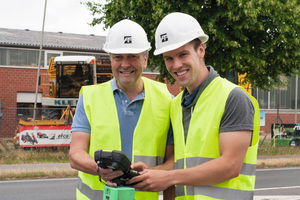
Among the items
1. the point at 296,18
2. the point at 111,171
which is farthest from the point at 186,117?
the point at 296,18

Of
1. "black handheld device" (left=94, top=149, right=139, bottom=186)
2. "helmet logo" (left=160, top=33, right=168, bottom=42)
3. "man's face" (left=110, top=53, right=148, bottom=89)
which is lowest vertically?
"black handheld device" (left=94, top=149, right=139, bottom=186)

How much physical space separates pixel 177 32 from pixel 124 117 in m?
0.74

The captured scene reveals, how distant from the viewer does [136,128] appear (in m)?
2.81

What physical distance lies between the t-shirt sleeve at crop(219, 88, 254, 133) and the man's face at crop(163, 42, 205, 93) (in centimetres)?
31

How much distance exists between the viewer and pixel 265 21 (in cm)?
1587

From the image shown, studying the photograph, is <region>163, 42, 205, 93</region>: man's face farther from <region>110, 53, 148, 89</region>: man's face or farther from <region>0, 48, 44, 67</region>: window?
<region>0, 48, 44, 67</region>: window

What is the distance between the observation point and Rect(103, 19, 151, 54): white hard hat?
2766mm

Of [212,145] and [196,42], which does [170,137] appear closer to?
[212,145]

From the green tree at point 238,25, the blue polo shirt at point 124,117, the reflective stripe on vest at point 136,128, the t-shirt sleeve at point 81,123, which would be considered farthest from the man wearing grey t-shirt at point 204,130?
the green tree at point 238,25

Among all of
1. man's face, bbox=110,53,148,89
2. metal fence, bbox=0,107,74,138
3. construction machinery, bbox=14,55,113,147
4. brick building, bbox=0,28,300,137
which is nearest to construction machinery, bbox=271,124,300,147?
construction machinery, bbox=14,55,113,147

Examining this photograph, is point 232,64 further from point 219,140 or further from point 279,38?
point 219,140

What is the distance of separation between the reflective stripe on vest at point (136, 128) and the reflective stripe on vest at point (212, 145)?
334mm

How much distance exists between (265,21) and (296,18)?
1461 millimetres

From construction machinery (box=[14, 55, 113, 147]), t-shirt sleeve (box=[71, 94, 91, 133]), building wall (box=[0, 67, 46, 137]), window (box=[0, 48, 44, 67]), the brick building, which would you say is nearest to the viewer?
t-shirt sleeve (box=[71, 94, 91, 133])
